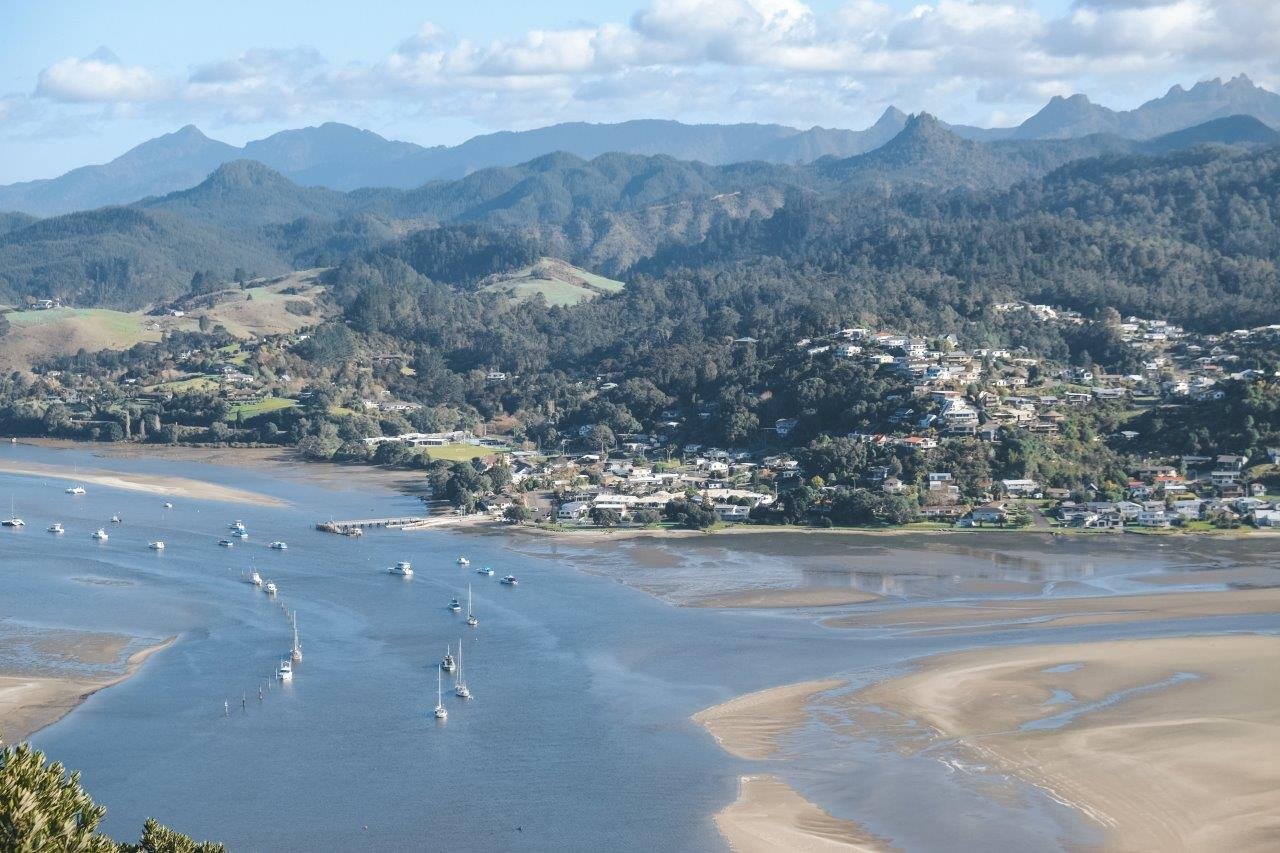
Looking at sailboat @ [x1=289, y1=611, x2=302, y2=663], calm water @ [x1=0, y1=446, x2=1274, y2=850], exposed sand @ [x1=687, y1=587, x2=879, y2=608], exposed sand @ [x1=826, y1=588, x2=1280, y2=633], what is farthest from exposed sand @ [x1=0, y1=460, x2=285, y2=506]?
exposed sand @ [x1=826, y1=588, x2=1280, y2=633]

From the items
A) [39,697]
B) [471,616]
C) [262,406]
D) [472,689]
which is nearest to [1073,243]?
[262,406]

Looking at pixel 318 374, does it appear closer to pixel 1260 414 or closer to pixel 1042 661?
pixel 1260 414

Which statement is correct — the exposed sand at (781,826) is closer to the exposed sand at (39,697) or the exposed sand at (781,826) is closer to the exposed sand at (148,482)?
the exposed sand at (39,697)

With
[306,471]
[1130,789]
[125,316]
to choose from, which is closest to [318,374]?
[306,471]

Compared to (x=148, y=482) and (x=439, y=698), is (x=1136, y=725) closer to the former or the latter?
(x=439, y=698)

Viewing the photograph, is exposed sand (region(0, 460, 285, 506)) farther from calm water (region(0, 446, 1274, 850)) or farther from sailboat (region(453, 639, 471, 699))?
sailboat (region(453, 639, 471, 699))

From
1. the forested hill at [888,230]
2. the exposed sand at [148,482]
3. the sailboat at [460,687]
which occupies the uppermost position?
the forested hill at [888,230]

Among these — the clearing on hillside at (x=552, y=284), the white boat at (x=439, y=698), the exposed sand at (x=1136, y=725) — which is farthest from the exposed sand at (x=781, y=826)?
the clearing on hillside at (x=552, y=284)
